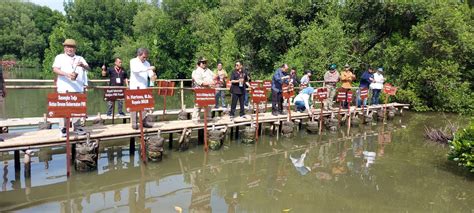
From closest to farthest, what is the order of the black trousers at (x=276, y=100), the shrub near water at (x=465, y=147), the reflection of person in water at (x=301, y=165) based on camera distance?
1. the shrub near water at (x=465, y=147)
2. the reflection of person in water at (x=301, y=165)
3. the black trousers at (x=276, y=100)

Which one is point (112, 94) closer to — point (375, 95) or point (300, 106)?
point (300, 106)

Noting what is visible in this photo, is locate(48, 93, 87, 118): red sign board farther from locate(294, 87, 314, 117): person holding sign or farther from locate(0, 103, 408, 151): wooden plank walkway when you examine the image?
locate(294, 87, 314, 117): person holding sign

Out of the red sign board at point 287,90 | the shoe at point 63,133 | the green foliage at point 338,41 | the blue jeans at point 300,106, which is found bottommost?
the shoe at point 63,133

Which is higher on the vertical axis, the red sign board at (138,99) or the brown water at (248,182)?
the red sign board at (138,99)

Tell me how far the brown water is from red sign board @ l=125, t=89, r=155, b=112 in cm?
125

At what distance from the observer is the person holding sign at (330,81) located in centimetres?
1432

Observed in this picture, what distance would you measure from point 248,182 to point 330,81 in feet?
25.2

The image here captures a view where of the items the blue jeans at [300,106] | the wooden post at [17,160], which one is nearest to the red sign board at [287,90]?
the blue jeans at [300,106]

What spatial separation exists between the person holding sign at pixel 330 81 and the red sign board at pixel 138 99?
25.7 ft

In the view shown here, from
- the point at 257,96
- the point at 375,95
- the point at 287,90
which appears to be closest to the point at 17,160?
the point at 257,96

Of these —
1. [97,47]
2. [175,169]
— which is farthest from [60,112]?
[97,47]

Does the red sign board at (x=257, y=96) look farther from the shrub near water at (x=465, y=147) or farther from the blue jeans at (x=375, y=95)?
the blue jeans at (x=375, y=95)

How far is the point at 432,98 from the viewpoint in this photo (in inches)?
768

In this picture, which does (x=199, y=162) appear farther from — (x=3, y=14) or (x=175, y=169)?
(x=3, y=14)
